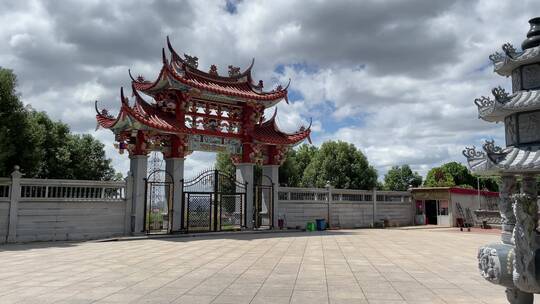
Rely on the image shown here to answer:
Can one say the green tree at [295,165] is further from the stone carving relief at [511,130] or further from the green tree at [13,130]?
the stone carving relief at [511,130]

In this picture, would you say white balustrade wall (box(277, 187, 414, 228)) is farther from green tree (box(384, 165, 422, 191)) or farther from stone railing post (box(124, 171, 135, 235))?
green tree (box(384, 165, 422, 191))

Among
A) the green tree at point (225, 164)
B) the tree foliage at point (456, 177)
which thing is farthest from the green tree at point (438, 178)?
the green tree at point (225, 164)

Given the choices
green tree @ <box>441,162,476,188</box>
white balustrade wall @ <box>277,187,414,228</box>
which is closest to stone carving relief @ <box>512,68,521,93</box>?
white balustrade wall @ <box>277,187,414,228</box>

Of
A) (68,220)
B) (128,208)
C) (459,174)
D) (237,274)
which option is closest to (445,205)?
(128,208)

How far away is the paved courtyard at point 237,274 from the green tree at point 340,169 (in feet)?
97.9

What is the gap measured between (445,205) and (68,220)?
2325 centimetres

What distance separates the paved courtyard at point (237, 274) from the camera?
23.5ft

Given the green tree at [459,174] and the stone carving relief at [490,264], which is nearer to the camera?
the stone carving relief at [490,264]

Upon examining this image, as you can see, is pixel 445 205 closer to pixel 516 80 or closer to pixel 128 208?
pixel 128 208

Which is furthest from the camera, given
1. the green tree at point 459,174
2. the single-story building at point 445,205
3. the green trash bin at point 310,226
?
the green tree at point 459,174

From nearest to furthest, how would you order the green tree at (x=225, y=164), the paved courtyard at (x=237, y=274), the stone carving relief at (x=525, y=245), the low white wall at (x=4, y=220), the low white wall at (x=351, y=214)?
1. the stone carving relief at (x=525, y=245)
2. the paved courtyard at (x=237, y=274)
3. the low white wall at (x=4, y=220)
4. the low white wall at (x=351, y=214)
5. the green tree at (x=225, y=164)

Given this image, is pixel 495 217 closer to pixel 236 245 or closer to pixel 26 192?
pixel 236 245

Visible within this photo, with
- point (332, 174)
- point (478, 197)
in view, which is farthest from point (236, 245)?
point (332, 174)

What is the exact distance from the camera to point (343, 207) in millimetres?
25578
